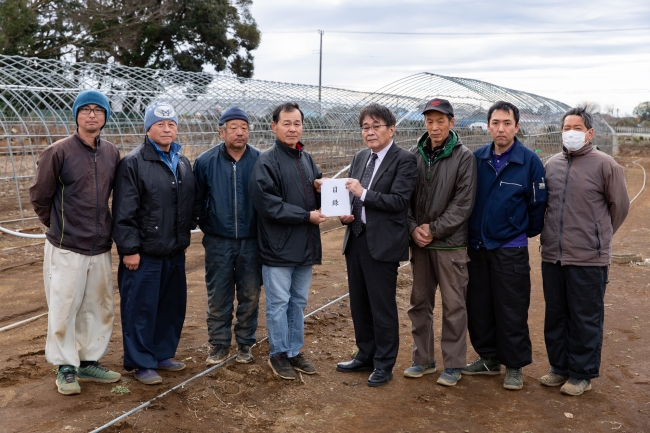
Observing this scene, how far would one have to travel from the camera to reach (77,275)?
4.18 metres

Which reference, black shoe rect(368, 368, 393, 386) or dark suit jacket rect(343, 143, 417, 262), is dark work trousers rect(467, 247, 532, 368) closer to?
dark suit jacket rect(343, 143, 417, 262)

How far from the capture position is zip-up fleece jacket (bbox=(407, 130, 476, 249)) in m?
4.39

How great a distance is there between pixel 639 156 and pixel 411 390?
111ft

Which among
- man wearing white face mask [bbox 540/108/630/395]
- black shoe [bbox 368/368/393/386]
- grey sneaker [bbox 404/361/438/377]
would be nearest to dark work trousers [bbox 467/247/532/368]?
man wearing white face mask [bbox 540/108/630/395]

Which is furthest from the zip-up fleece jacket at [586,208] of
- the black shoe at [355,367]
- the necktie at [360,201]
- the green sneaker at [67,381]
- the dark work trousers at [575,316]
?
the green sneaker at [67,381]

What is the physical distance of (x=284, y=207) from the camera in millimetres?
→ 4344

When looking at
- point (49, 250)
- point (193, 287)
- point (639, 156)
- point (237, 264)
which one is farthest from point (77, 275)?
point (639, 156)

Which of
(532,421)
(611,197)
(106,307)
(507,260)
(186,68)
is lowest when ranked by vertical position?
(532,421)

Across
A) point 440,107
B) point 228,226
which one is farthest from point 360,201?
point 228,226

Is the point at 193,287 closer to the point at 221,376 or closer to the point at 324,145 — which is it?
the point at 221,376

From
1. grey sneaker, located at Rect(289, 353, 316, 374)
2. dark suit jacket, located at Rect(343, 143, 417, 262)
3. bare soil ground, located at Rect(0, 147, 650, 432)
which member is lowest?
bare soil ground, located at Rect(0, 147, 650, 432)

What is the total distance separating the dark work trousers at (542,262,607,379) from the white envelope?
1.48 metres

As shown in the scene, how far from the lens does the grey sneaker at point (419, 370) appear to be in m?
4.70

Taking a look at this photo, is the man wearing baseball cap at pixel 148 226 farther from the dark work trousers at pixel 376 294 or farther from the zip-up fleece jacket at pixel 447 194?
the zip-up fleece jacket at pixel 447 194
